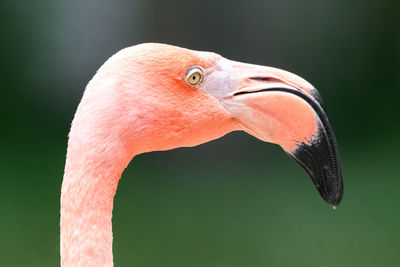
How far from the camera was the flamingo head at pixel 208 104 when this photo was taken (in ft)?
4.30

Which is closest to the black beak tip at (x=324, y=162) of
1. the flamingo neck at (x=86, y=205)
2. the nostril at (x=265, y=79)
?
the nostril at (x=265, y=79)

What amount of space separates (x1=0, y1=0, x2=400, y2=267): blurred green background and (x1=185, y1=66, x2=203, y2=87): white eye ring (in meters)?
2.59

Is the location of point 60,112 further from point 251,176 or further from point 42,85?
point 251,176

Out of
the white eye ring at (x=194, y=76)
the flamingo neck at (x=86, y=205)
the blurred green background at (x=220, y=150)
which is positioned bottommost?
the blurred green background at (x=220, y=150)

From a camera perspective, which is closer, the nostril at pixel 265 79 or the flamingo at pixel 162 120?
the flamingo at pixel 162 120

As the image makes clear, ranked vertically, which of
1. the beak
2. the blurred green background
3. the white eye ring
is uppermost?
the white eye ring

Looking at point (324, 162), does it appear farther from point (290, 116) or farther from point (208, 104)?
point (208, 104)

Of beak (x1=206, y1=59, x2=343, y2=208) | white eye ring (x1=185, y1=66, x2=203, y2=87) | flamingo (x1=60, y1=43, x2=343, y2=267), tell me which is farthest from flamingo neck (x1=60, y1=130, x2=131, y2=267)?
beak (x1=206, y1=59, x2=343, y2=208)

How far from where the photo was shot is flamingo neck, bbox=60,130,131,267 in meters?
1.26

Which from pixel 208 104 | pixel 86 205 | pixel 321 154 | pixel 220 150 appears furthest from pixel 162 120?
pixel 220 150

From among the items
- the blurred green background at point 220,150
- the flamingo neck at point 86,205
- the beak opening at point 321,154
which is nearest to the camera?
the flamingo neck at point 86,205

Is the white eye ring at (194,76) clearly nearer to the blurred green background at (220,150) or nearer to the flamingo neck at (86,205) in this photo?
the flamingo neck at (86,205)

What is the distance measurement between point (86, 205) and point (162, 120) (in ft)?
0.91

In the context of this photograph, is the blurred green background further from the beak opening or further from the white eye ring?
the white eye ring
